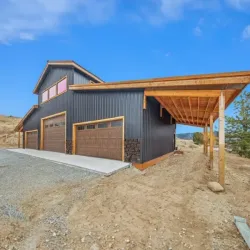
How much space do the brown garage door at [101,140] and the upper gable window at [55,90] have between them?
4.11 m

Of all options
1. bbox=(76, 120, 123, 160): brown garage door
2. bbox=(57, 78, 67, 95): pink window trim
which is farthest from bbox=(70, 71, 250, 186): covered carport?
bbox=(57, 78, 67, 95): pink window trim

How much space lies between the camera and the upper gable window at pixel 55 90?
14108 millimetres

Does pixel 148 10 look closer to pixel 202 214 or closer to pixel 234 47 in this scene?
pixel 202 214

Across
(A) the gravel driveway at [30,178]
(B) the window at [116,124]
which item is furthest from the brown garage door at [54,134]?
(A) the gravel driveway at [30,178]

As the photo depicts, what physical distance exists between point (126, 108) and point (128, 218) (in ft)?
20.0

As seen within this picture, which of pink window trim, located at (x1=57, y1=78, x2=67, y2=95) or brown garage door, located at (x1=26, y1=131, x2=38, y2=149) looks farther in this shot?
brown garage door, located at (x1=26, y1=131, x2=38, y2=149)

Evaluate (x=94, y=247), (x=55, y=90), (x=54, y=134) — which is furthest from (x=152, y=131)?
(x=55, y=90)

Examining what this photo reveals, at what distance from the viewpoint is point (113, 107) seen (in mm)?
9547

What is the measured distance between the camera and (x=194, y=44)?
21141mm

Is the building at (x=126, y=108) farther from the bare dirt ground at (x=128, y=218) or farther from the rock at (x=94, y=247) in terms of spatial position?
the rock at (x=94, y=247)

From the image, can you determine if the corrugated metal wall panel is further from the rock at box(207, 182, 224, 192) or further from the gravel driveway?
the rock at box(207, 182, 224, 192)

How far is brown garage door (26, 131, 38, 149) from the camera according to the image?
18.2 meters

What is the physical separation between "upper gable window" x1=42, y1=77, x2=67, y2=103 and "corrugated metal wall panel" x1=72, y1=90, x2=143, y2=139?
268 centimetres

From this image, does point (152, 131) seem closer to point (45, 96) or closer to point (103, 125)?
point (103, 125)
